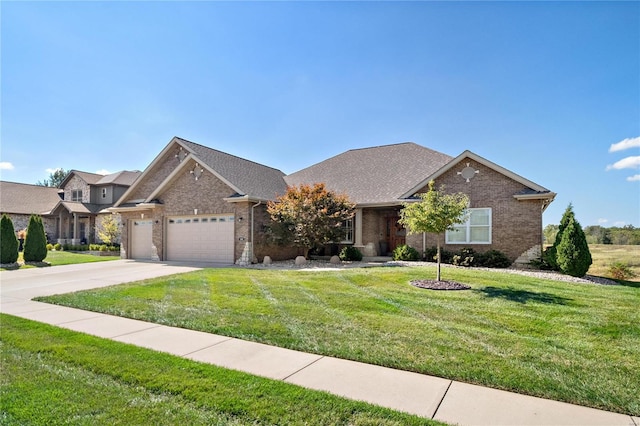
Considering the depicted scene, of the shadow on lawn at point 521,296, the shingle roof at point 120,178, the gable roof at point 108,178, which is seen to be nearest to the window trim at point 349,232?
the shadow on lawn at point 521,296

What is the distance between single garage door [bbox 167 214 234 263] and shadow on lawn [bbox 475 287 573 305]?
487 inches

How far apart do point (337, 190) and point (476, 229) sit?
26.9 feet

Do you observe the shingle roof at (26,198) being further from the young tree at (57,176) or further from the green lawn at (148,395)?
the young tree at (57,176)

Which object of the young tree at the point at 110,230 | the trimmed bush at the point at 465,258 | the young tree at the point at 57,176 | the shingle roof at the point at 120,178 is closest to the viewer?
the trimmed bush at the point at 465,258

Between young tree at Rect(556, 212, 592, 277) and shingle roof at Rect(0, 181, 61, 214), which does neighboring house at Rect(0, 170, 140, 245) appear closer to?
shingle roof at Rect(0, 181, 61, 214)

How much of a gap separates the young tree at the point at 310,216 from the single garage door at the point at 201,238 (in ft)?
9.11

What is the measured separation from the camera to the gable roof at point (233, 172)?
18047 mm

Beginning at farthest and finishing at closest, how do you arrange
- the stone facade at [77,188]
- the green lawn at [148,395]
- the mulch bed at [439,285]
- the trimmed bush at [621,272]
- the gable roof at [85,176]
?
the gable roof at [85,176] → the stone facade at [77,188] → the trimmed bush at [621,272] → the mulch bed at [439,285] → the green lawn at [148,395]

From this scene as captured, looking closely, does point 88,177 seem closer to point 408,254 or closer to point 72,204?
point 72,204

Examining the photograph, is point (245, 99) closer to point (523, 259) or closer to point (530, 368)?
point (523, 259)

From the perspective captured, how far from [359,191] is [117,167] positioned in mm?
28200

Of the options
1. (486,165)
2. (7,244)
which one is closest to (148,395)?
(486,165)

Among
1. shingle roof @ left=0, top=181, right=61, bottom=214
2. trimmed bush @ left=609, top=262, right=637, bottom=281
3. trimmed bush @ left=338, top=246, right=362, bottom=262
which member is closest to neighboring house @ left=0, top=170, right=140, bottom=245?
shingle roof @ left=0, top=181, right=61, bottom=214

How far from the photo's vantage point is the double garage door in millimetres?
18078
